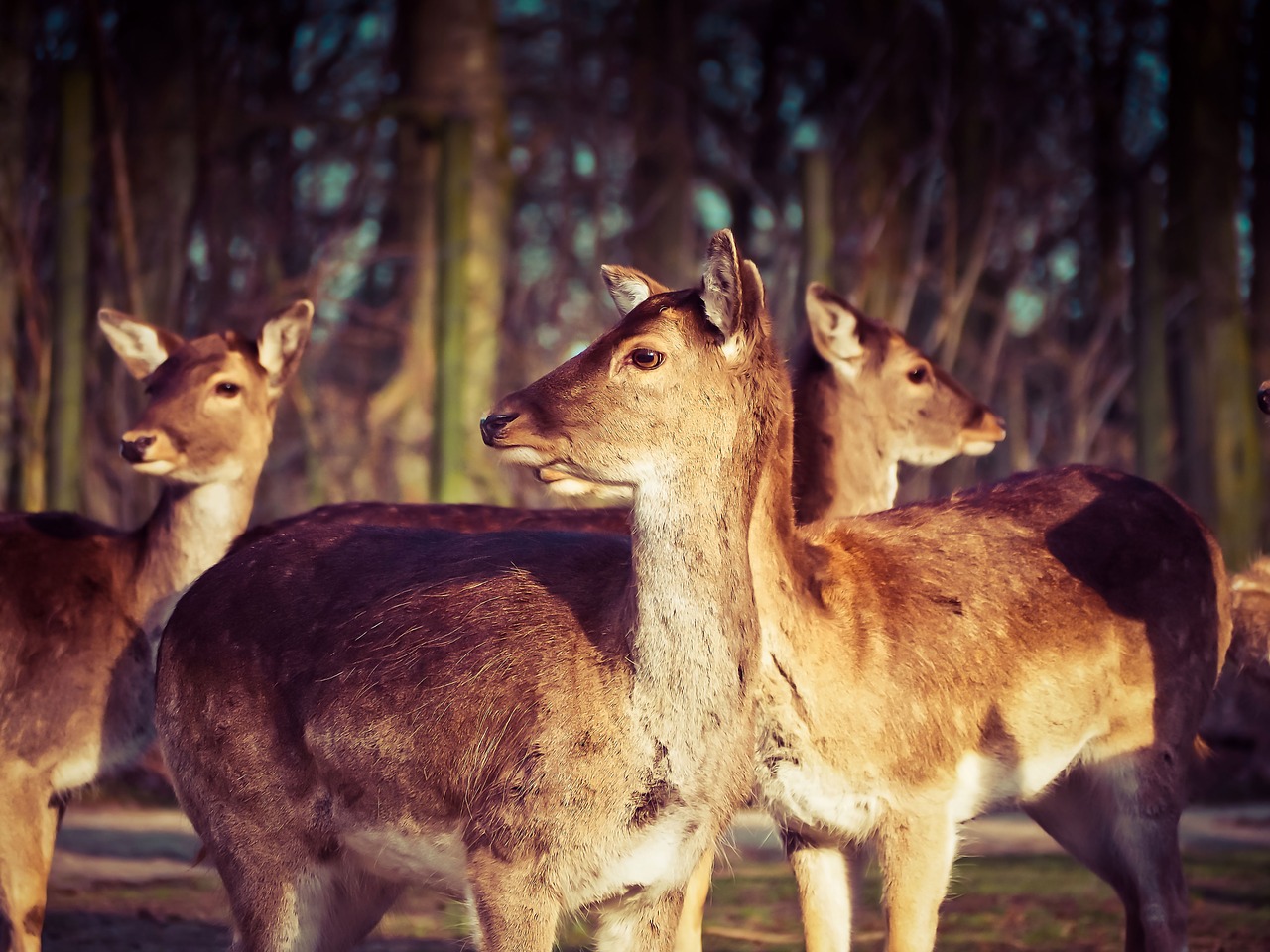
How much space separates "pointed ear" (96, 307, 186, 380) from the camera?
25.8 feet

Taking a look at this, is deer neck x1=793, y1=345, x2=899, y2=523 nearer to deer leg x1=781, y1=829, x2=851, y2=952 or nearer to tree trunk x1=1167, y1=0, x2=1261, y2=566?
deer leg x1=781, y1=829, x2=851, y2=952

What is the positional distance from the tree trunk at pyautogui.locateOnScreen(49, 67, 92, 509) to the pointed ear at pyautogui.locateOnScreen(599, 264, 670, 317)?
5.35 m

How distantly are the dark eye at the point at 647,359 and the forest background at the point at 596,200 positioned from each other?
546cm

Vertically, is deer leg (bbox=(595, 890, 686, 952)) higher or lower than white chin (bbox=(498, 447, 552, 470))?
lower

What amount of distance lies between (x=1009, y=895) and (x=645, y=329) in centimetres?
448

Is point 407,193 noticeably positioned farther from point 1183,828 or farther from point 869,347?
point 1183,828

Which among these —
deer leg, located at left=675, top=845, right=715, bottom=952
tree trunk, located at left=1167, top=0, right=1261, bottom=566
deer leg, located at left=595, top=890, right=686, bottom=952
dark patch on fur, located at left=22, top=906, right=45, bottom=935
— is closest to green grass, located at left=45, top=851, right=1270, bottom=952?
dark patch on fur, located at left=22, top=906, right=45, bottom=935

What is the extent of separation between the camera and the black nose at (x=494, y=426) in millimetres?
4281

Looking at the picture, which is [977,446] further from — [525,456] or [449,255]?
[525,456]

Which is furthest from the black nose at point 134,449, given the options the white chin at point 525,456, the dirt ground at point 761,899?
the white chin at point 525,456

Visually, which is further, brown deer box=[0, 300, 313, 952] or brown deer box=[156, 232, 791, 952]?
brown deer box=[0, 300, 313, 952]

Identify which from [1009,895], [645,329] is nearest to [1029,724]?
[645,329]

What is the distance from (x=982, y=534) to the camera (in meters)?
5.83

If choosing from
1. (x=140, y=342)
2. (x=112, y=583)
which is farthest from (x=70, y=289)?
(x=112, y=583)
